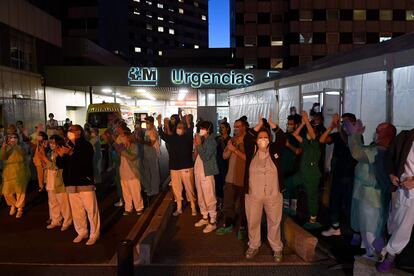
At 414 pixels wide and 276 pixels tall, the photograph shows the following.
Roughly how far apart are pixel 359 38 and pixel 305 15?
8237 mm

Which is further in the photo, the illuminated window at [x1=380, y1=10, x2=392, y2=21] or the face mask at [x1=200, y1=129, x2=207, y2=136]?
the illuminated window at [x1=380, y1=10, x2=392, y2=21]

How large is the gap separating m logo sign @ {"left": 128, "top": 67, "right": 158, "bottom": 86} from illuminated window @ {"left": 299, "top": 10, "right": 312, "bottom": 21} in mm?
37973

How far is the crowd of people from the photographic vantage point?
5.09 m

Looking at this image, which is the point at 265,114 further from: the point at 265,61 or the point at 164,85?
the point at 265,61

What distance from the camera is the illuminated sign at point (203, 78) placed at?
23203mm

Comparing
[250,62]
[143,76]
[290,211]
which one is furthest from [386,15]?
[290,211]

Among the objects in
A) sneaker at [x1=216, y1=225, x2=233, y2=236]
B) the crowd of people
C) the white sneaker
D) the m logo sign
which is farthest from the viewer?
the m logo sign

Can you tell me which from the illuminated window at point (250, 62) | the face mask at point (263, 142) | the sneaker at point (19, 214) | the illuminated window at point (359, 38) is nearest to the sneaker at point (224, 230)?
the face mask at point (263, 142)

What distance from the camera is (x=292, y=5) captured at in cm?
5491

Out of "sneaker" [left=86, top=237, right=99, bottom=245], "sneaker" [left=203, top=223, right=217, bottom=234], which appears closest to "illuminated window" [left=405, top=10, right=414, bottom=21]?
"sneaker" [left=203, top=223, right=217, bottom=234]

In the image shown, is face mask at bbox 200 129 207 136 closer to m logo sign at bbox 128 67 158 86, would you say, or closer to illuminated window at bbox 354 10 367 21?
m logo sign at bbox 128 67 158 86

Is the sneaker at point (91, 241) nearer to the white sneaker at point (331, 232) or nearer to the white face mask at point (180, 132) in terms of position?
the white face mask at point (180, 132)

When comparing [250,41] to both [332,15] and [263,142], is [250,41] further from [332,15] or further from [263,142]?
[263,142]

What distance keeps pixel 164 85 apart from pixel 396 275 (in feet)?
64.9
